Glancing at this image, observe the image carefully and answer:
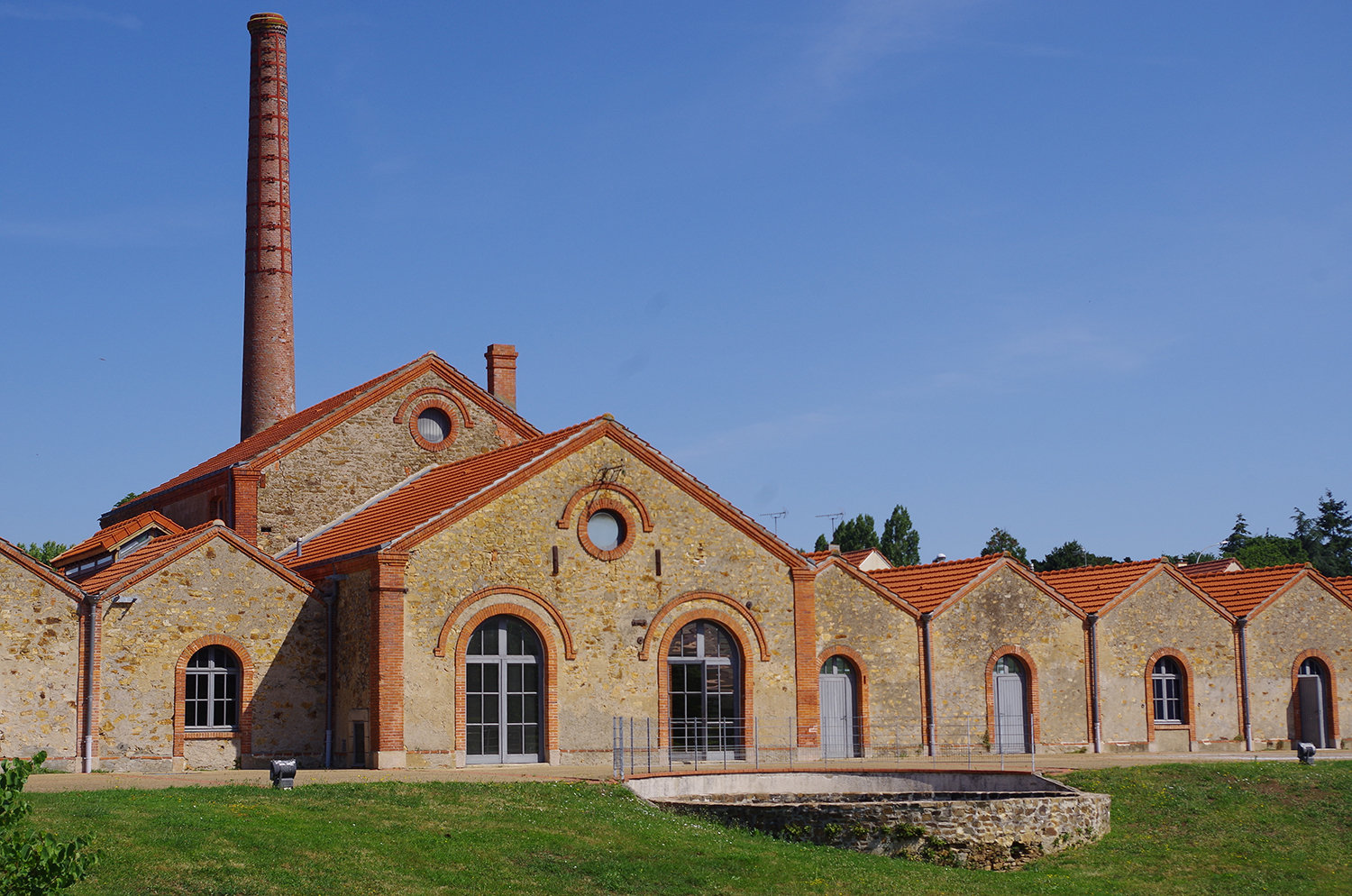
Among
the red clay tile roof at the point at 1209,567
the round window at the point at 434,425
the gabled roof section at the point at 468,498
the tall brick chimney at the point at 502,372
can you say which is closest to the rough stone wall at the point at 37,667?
the gabled roof section at the point at 468,498

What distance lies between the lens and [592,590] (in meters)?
30.2

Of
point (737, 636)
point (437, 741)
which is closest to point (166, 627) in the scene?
point (437, 741)

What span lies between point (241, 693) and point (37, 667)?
372 centimetres

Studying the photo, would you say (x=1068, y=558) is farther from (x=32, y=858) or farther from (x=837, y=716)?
(x=32, y=858)

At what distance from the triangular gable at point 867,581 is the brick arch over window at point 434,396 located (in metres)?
9.64

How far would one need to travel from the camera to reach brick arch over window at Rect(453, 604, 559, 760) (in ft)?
93.7

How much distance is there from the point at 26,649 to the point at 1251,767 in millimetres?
23632

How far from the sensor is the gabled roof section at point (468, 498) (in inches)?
1148

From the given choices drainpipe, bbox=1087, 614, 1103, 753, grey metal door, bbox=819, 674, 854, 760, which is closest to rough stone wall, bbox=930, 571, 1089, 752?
drainpipe, bbox=1087, 614, 1103, 753

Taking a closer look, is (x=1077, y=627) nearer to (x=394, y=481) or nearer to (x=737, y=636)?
(x=737, y=636)

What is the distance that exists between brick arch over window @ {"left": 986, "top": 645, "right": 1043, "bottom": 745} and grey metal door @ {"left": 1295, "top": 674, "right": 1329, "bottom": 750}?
886 centimetres

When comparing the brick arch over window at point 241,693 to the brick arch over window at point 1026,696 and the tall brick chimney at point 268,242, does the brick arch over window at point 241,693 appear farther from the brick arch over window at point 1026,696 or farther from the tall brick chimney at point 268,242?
the brick arch over window at point 1026,696

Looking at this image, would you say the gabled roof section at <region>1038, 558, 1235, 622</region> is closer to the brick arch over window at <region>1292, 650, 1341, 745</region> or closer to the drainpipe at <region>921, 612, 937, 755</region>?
the brick arch over window at <region>1292, 650, 1341, 745</region>

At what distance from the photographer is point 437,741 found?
28234mm
